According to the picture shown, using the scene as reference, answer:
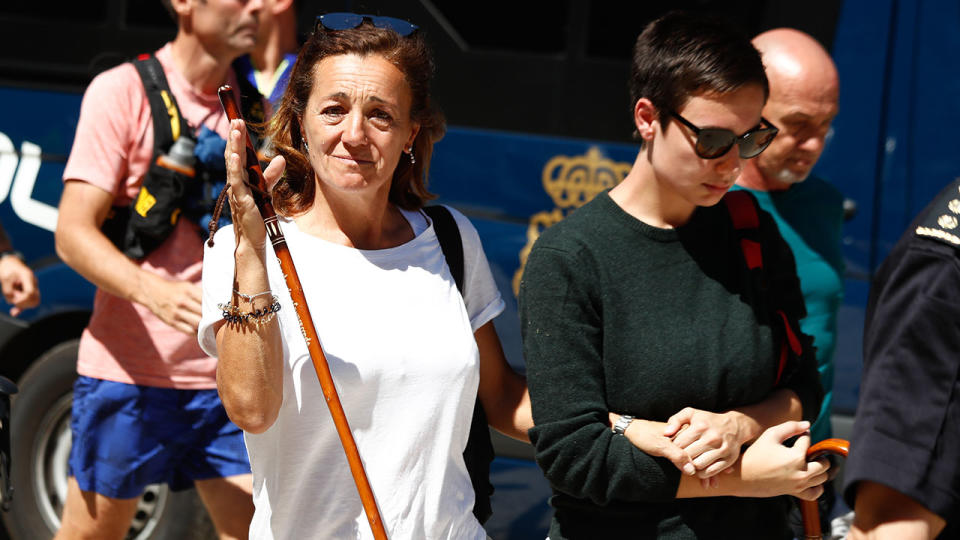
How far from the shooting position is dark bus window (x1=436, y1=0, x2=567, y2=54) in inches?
158

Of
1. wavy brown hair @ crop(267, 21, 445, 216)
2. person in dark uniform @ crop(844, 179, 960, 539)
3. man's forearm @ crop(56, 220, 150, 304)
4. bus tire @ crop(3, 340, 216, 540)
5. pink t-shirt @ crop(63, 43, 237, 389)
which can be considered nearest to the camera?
person in dark uniform @ crop(844, 179, 960, 539)

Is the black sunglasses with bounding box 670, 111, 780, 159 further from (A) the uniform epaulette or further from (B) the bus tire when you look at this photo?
(B) the bus tire

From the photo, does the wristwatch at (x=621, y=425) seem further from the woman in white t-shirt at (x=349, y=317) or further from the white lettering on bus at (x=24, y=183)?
the white lettering on bus at (x=24, y=183)

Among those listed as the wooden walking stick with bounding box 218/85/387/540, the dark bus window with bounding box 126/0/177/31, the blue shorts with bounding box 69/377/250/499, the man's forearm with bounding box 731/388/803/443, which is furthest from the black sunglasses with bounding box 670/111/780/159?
the dark bus window with bounding box 126/0/177/31

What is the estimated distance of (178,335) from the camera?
123 inches

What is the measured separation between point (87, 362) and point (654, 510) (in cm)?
183

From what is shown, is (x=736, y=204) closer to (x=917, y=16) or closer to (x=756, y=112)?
(x=756, y=112)

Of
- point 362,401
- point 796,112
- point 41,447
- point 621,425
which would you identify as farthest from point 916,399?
point 41,447

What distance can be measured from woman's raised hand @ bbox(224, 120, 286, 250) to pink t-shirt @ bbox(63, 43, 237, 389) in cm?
122

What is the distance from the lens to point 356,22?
221 cm

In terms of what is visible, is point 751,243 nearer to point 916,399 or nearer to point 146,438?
point 916,399

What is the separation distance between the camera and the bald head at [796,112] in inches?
114

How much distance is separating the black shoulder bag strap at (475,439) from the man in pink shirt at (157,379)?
1.03 meters

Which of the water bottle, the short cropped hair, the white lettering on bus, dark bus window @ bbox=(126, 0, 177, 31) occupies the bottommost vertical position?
the white lettering on bus
